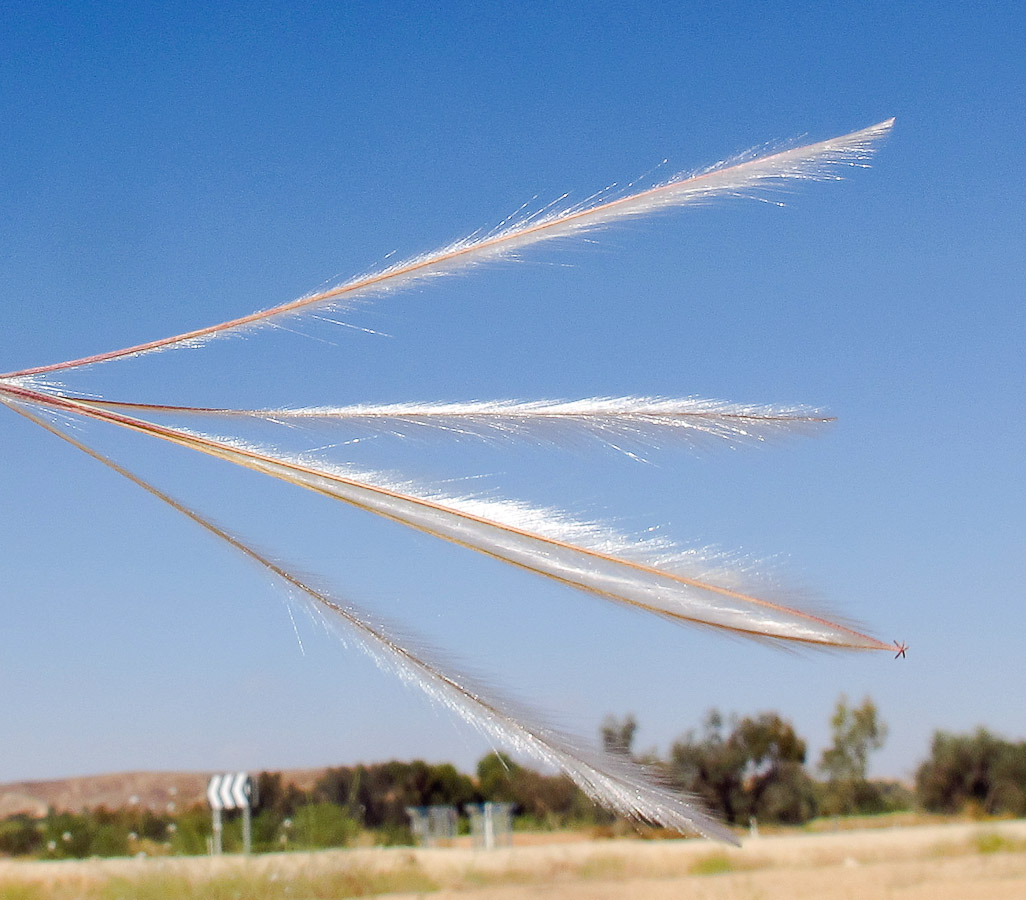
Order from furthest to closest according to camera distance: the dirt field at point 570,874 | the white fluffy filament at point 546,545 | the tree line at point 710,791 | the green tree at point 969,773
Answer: the green tree at point 969,773 < the tree line at point 710,791 < the dirt field at point 570,874 < the white fluffy filament at point 546,545

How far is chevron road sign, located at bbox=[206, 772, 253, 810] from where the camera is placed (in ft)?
44.7

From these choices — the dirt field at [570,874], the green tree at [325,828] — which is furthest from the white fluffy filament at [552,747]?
the green tree at [325,828]

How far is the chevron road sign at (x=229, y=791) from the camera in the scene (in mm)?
13617

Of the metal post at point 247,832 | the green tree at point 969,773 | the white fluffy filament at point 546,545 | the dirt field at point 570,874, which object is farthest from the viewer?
the green tree at point 969,773

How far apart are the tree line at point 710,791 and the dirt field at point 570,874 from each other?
2.79 meters

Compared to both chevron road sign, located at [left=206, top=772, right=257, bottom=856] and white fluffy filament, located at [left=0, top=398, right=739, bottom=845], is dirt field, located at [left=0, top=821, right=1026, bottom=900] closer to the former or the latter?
chevron road sign, located at [left=206, top=772, right=257, bottom=856]

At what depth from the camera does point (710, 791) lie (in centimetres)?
2659

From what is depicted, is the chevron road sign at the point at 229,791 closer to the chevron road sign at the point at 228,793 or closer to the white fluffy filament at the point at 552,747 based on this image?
the chevron road sign at the point at 228,793

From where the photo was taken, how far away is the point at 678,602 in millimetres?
1682

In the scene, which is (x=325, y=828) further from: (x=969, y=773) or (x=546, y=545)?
(x=969, y=773)

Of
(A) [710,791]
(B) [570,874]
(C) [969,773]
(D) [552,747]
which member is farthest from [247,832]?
(C) [969,773]

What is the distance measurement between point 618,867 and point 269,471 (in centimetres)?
1665

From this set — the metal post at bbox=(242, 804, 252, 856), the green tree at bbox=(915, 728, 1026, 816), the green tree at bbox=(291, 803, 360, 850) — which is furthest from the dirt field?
the green tree at bbox=(915, 728, 1026, 816)

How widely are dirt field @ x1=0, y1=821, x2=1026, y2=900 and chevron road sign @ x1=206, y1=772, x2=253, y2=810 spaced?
4.09ft
